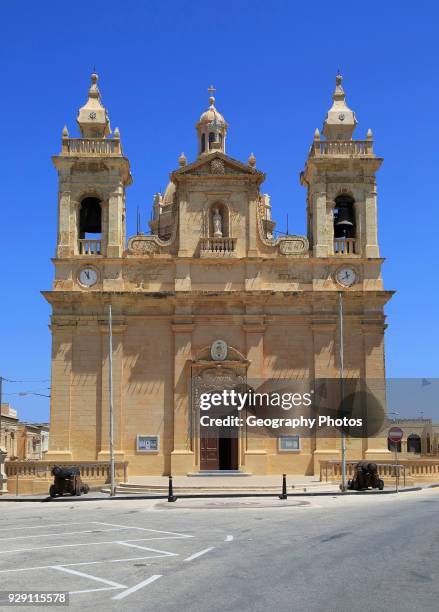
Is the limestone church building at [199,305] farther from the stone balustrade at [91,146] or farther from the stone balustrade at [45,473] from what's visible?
the stone balustrade at [45,473]

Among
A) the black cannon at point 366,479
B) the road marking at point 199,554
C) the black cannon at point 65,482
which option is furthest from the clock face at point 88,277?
the road marking at point 199,554

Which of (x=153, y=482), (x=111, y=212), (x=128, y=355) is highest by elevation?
(x=111, y=212)

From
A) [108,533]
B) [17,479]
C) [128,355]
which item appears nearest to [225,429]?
[128,355]

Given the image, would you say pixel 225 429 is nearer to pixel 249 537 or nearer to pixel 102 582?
pixel 249 537

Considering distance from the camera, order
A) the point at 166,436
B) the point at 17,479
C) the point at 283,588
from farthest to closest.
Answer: the point at 166,436 < the point at 17,479 < the point at 283,588

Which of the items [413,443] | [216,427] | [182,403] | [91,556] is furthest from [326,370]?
[413,443]

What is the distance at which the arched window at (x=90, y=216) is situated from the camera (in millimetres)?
38750

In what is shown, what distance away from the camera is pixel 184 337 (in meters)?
36.7

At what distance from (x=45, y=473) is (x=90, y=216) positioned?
12.0m

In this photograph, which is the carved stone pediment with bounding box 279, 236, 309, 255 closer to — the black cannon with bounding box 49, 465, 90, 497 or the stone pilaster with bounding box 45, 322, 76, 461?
the stone pilaster with bounding box 45, 322, 76, 461

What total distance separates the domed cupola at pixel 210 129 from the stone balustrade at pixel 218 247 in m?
13.0

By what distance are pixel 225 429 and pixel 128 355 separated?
5265 millimetres

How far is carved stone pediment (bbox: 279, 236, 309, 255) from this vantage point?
37906 mm

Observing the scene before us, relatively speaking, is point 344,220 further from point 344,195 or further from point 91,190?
point 91,190
